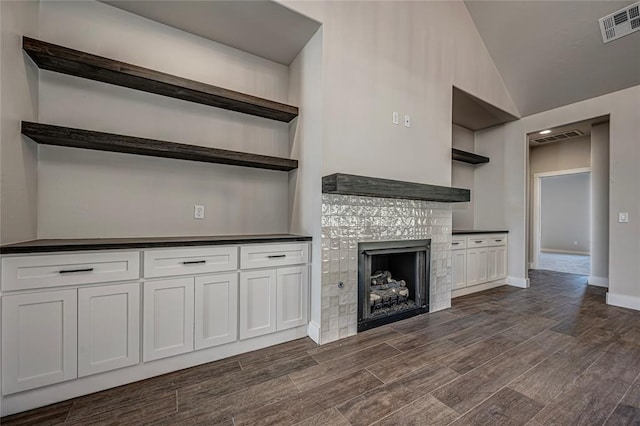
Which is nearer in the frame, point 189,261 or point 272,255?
point 189,261

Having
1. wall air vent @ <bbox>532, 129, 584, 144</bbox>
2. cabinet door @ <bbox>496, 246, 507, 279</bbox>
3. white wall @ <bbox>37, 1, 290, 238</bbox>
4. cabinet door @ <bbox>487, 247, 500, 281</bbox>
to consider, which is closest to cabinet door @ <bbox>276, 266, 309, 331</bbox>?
white wall @ <bbox>37, 1, 290, 238</bbox>

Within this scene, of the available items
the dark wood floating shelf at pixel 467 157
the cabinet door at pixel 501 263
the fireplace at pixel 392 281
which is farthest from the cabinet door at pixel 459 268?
the dark wood floating shelf at pixel 467 157

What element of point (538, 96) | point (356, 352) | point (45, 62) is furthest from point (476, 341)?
point (45, 62)

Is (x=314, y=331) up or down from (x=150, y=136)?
down

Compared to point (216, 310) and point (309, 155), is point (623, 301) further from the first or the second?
point (216, 310)

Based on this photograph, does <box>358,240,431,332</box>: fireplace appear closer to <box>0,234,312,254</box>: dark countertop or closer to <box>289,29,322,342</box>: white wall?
<box>289,29,322,342</box>: white wall

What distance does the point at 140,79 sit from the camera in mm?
2055

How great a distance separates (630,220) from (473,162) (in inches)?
81.2

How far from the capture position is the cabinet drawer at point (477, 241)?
3.83 m

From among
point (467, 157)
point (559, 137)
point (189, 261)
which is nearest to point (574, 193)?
point (559, 137)

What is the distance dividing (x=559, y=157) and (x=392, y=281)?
5.56 metres

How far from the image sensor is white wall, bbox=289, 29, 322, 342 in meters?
2.38

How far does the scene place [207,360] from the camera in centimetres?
202

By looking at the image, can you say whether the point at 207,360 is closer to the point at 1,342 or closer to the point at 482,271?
the point at 1,342
